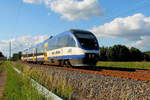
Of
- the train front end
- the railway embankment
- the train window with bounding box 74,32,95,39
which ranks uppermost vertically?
the train window with bounding box 74,32,95,39

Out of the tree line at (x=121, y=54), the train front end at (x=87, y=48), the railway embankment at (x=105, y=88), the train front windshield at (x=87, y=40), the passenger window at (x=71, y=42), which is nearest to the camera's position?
the railway embankment at (x=105, y=88)

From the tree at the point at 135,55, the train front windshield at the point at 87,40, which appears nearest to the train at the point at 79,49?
the train front windshield at the point at 87,40

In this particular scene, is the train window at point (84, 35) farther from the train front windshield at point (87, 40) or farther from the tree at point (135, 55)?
the tree at point (135, 55)

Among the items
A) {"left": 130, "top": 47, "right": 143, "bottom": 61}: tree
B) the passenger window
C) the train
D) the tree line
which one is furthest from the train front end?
{"left": 130, "top": 47, "right": 143, "bottom": 61}: tree

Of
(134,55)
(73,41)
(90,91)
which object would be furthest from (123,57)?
(90,91)

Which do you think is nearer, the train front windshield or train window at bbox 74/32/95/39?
the train front windshield

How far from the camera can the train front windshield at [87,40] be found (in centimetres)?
1821

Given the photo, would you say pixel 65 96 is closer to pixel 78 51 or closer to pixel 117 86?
pixel 117 86

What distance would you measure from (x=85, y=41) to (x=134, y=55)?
8436cm

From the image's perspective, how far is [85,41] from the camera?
731 inches

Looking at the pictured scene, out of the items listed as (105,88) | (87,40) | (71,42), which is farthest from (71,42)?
(105,88)

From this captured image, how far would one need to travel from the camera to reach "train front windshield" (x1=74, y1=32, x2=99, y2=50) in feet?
59.8

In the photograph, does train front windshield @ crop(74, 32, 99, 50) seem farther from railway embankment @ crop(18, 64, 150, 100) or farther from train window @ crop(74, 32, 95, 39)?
railway embankment @ crop(18, 64, 150, 100)

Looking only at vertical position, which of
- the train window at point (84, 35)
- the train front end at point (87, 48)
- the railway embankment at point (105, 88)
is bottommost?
the railway embankment at point (105, 88)
